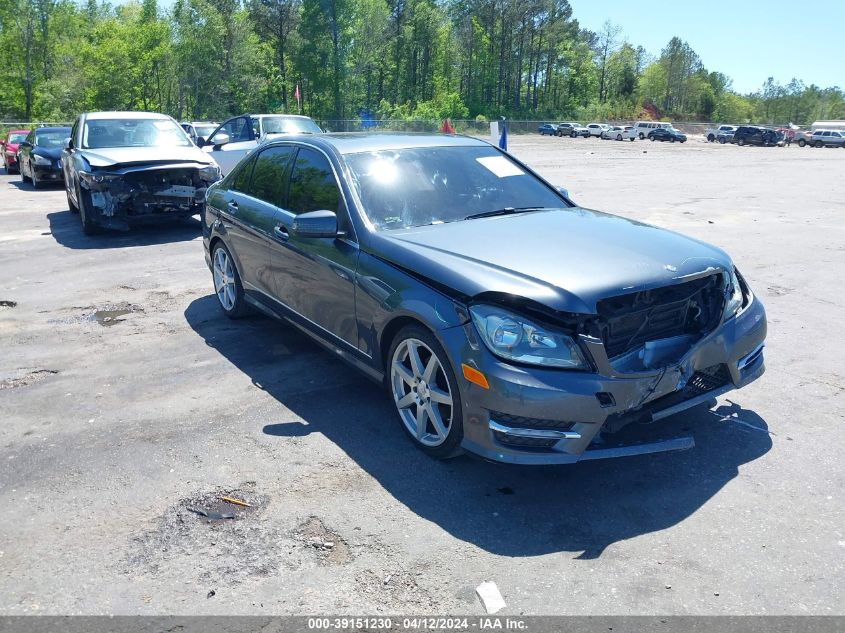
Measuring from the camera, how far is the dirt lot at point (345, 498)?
299 centimetres

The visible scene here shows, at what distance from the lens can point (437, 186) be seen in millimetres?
5008

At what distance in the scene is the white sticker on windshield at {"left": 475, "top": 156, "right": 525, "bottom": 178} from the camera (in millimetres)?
5395

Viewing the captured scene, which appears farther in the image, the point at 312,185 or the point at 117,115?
the point at 117,115

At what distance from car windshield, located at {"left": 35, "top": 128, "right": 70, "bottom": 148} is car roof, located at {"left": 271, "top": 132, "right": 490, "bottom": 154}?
16598 mm

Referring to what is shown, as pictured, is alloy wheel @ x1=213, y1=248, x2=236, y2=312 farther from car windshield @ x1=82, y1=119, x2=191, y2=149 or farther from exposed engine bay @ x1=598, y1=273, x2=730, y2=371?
car windshield @ x1=82, y1=119, x2=191, y2=149

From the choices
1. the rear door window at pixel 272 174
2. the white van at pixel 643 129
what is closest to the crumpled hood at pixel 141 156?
the rear door window at pixel 272 174

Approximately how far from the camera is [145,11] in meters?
87.2

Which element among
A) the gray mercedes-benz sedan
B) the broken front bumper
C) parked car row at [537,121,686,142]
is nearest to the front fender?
the gray mercedes-benz sedan

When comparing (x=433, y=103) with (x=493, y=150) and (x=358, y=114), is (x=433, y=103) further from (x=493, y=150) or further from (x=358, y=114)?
(x=493, y=150)

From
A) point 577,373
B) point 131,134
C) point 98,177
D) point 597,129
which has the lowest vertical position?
point 577,373

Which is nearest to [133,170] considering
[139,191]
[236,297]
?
[139,191]

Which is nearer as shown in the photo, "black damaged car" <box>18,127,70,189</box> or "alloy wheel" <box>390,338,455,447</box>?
"alloy wheel" <box>390,338,455,447</box>

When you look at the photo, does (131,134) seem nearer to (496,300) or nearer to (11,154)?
(496,300)

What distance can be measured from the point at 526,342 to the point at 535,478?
0.83 m
